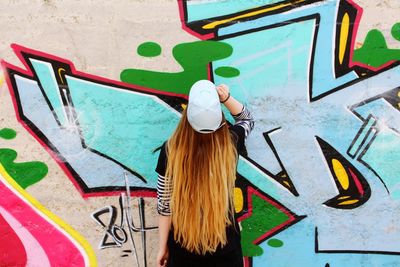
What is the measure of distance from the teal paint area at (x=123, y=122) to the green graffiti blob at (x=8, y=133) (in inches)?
18.3

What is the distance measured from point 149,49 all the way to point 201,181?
1.14 m

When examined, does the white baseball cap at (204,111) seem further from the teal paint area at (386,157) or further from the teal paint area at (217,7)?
the teal paint area at (386,157)

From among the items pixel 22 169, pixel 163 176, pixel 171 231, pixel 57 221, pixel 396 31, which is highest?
pixel 396 31

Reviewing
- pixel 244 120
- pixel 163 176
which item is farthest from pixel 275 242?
pixel 163 176

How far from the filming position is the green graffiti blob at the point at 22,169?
2963 millimetres

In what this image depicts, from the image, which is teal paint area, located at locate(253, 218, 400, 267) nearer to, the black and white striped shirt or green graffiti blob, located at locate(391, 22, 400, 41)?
the black and white striped shirt

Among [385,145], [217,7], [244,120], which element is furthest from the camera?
[385,145]

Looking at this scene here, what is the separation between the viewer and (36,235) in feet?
9.96

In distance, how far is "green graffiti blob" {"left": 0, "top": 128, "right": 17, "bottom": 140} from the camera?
9.62 feet

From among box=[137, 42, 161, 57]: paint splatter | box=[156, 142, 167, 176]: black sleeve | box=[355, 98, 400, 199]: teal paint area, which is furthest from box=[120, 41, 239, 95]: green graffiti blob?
box=[355, 98, 400, 199]: teal paint area

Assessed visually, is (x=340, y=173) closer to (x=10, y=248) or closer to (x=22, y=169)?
(x=22, y=169)

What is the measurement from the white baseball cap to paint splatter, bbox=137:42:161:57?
2.78 ft

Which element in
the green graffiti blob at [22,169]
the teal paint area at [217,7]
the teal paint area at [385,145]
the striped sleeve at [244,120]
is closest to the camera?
the striped sleeve at [244,120]

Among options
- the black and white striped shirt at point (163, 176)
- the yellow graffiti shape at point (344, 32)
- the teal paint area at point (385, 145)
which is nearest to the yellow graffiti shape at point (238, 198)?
the black and white striped shirt at point (163, 176)
